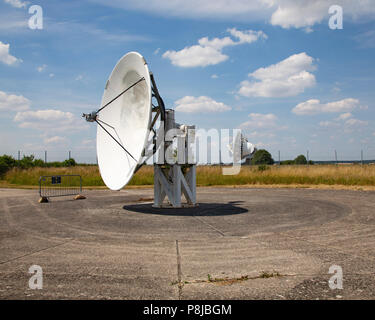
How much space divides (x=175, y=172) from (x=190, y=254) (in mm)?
6858

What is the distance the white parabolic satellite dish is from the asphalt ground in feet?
5.93

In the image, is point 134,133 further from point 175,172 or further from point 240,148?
point 240,148

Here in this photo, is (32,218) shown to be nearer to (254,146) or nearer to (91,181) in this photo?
(91,181)

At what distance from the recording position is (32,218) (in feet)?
40.0

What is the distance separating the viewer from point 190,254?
23.0 ft

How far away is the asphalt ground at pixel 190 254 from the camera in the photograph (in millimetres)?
4945

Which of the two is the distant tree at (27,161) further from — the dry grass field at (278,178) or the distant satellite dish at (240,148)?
the distant satellite dish at (240,148)

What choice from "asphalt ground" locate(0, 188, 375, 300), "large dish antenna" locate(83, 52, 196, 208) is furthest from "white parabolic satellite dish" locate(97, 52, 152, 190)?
"asphalt ground" locate(0, 188, 375, 300)

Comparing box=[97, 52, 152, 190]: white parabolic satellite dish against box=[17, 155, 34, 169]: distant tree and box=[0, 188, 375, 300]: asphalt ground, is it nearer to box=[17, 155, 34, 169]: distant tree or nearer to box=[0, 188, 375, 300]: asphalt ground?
box=[0, 188, 375, 300]: asphalt ground

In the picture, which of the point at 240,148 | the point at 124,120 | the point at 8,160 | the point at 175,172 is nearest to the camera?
the point at 124,120

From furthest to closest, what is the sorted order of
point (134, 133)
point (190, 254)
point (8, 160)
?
point (8, 160)
point (134, 133)
point (190, 254)

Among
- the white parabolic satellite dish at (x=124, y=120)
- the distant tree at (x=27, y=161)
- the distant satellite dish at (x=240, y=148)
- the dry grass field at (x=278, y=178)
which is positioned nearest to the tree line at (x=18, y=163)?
the distant tree at (x=27, y=161)

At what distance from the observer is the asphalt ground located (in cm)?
495

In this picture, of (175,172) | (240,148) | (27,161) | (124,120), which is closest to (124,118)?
(124,120)
